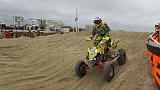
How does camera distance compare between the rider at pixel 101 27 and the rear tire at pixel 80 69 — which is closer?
the rear tire at pixel 80 69

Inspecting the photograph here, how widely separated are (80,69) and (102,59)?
83 centimetres

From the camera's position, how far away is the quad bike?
235 inches

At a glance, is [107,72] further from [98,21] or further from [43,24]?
[43,24]

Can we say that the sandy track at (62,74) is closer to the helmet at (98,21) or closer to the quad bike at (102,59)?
the quad bike at (102,59)

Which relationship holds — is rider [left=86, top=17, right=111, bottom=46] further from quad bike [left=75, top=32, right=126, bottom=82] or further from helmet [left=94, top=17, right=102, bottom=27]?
quad bike [left=75, top=32, right=126, bottom=82]

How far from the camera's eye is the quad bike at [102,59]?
19.6ft

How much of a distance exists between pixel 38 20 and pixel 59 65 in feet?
136

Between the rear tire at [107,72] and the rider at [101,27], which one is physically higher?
the rider at [101,27]

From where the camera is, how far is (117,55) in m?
7.37

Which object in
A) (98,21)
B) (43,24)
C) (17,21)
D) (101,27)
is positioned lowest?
(101,27)

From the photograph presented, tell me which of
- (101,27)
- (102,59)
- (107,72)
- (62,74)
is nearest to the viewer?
(107,72)

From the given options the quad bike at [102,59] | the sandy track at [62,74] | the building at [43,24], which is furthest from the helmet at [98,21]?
the building at [43,24]

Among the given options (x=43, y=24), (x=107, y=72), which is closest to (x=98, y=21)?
(x=107, y=72)

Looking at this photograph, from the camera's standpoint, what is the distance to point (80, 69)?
6789 millimetres
